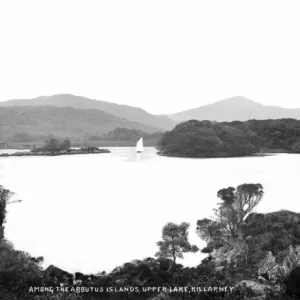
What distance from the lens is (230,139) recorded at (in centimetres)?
10969

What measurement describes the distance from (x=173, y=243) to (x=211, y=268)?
273 centimetres

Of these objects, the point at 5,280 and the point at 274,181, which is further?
the point at 274,181

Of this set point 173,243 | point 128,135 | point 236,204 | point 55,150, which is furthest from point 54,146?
point 173,243

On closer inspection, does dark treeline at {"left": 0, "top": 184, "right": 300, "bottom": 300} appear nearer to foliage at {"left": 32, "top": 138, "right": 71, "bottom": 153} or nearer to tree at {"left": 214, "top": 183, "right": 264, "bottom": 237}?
tree at {"left": 214, "top": 183, "right": 264, "bottom": 237}

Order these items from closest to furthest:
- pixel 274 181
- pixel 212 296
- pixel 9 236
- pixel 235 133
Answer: pixel 212 296, pixel 9 236, pixel 274 181, pixel 235 133

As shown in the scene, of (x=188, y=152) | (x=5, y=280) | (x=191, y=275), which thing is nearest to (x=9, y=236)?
(x=5, y=280)

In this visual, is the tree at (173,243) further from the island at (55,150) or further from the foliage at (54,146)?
the foliage at (54,146)

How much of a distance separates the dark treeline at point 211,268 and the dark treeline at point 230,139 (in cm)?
7650

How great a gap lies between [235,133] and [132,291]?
104441mm

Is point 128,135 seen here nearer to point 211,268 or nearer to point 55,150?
point 55,150

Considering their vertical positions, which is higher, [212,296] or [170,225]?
[170,225]

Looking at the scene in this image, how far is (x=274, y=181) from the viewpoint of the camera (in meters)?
43.0

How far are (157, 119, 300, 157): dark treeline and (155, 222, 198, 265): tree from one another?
78885mm

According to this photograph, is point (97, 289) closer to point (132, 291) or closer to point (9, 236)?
point (132, 291)
